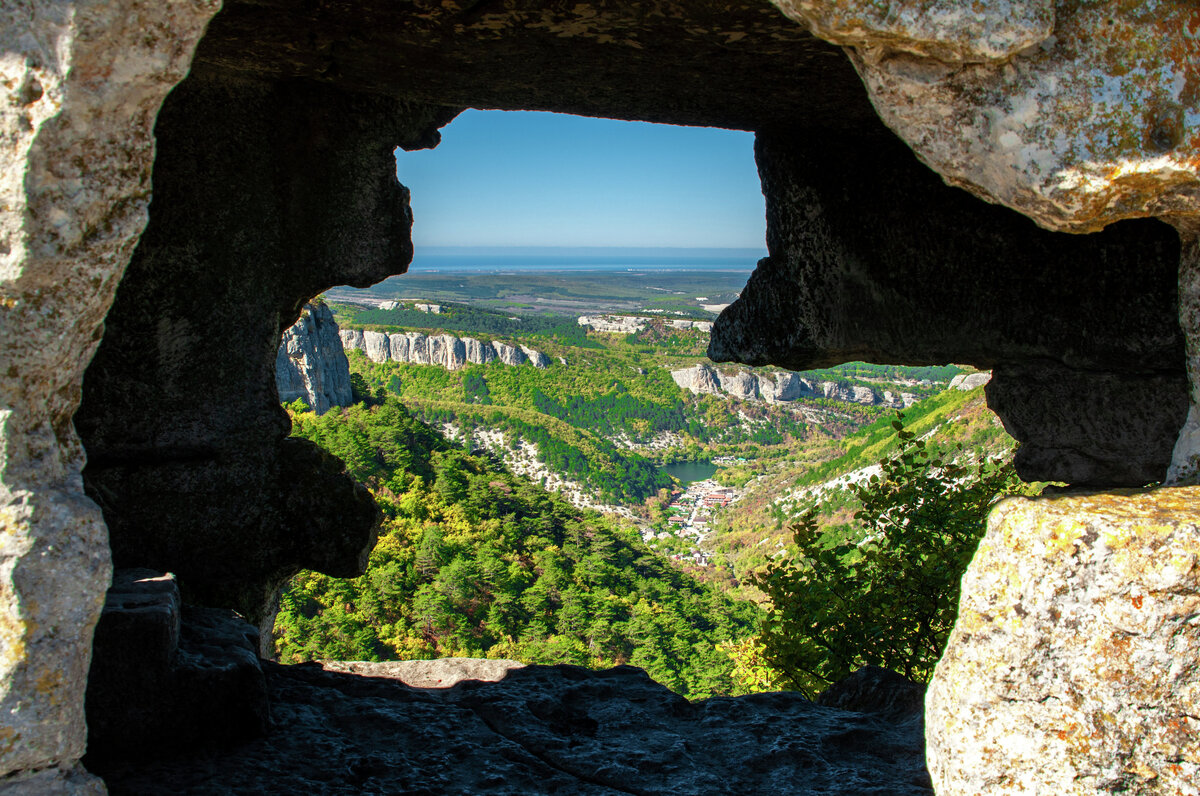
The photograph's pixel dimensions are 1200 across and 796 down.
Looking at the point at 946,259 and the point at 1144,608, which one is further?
the point at 946,259

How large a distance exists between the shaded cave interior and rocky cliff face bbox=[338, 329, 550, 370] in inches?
3190

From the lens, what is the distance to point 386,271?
5.80 meters

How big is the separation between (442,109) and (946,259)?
12.0ft

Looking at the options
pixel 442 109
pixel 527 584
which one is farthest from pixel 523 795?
pixel 527 584

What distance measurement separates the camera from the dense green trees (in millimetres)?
21281

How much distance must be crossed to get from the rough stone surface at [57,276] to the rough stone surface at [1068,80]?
1901mm

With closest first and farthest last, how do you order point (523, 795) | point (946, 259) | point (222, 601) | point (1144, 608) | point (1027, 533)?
point (1144, 608)
point (1027, 533)
point (523, 795)
point (222, 601)
point (946, 259)

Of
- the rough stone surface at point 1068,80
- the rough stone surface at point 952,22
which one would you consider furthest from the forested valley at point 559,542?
the rough stone surface at point 952,22

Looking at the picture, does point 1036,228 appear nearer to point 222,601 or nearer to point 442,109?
point 442,109

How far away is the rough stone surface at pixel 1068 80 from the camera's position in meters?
2.33

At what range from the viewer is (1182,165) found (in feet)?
Answer: 7.87

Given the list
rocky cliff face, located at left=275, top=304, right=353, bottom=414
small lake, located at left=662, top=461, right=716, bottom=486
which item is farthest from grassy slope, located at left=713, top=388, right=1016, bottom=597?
rocky cliff face, located at left=275, top=304, right=353, bottom=414

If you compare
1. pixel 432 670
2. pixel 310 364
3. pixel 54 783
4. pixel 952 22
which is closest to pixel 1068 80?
pixel 952 22

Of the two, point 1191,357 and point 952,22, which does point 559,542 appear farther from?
point 952,22
